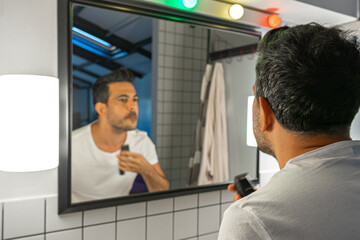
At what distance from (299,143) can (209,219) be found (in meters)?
0.96

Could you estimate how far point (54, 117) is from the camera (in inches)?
38.2

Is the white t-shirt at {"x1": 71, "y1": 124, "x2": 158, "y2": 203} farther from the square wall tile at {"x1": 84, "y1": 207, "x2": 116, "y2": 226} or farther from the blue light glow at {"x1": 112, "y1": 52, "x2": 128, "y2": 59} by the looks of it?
the blue light glow at {"x1": 112, "y1": 52, "x2": 128, "y2": 59}

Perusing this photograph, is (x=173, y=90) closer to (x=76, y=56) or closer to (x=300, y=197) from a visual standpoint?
(x=76, y=56)

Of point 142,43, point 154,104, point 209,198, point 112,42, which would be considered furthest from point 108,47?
point 209,198

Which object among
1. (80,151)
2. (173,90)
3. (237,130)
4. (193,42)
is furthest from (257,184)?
(80,151)

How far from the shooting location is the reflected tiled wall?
1268 millimetres

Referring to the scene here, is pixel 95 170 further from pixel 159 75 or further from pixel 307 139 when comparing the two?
pixel 307 139

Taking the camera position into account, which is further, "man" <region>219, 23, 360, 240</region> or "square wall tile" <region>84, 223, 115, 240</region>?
"square wall tile" <region>84, 223, 115, 240</region>

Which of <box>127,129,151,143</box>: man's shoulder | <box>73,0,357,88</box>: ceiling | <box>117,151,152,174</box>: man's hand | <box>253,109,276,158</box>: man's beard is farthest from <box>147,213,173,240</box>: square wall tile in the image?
<box>253,109,276,158</box>: man's beard

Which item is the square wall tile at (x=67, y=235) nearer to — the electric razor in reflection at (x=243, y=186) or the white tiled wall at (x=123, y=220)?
the white tiled wall at (x=123, y=220)

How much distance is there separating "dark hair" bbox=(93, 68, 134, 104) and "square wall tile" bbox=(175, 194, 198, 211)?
579 millimetres

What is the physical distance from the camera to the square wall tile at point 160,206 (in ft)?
4.27

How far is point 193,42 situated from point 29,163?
83cm

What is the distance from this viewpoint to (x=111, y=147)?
1.16m
